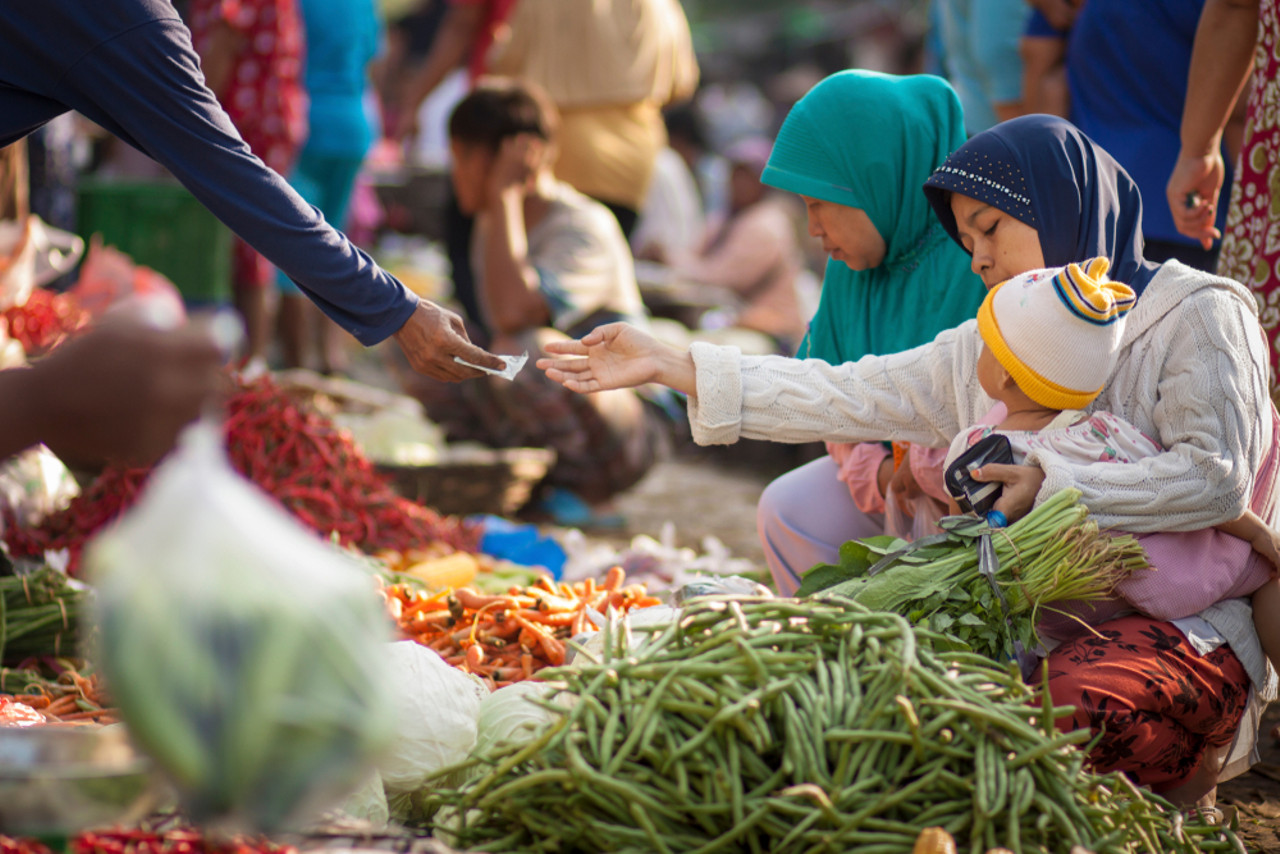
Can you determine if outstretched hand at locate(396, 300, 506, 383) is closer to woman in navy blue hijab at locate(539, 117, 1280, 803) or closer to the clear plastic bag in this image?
woman in navy blue hijab at locate(539, 117, 1280, 803)

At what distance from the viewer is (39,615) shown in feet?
8.94

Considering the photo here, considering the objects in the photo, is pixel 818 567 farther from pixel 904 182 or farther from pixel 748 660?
pixel 904 182

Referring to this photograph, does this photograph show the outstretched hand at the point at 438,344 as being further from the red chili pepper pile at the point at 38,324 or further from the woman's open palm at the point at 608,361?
the red chili pepper pile at the point at 38,324

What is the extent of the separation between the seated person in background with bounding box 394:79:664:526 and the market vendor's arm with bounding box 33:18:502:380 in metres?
2.57

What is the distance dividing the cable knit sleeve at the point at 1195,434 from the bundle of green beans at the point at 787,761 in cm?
55

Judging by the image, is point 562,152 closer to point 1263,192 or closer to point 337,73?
point 337,73

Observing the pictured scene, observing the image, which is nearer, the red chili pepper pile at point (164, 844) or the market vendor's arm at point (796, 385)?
the red chili pepper pile at point (164, 844)

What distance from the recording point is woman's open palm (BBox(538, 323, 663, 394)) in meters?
2.42

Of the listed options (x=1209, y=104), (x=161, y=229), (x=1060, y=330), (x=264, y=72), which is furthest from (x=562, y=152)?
(x=1060, y=330)

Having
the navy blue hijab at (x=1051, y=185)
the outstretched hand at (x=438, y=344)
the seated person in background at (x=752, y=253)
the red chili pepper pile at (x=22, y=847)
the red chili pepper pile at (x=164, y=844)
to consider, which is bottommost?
the seated person in background at (x=752, y=253)

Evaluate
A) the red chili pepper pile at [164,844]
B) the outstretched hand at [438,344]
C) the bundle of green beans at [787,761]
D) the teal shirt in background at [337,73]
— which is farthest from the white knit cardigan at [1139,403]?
the teal shirt in background at [337,73]

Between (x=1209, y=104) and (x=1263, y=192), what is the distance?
27 centimetres

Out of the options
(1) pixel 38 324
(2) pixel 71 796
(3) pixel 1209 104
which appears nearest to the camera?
(2) pixel 71 796

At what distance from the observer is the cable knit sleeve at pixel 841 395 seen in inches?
96.1
